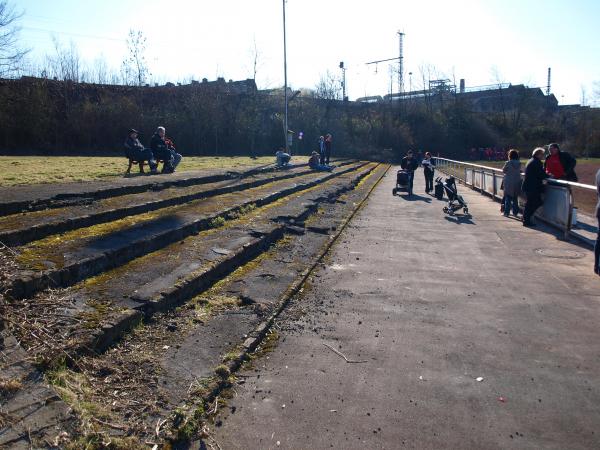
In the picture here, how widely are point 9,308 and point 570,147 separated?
196 feet

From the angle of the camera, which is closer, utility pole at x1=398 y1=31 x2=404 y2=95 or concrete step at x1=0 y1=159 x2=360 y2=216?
concrete step at x1=0 y1=159 x2=360 y2=216

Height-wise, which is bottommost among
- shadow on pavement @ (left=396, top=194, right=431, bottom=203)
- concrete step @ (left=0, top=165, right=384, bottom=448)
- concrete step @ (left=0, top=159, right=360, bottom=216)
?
shadow on pavement @ (left=396, top=194, right=431, bottom=203)

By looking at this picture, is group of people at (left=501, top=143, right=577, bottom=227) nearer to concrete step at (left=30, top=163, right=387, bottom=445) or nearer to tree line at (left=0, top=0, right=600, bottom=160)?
concrete step at (left=30, top=163, right=387, bottom=445)

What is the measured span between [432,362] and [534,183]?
346 inches

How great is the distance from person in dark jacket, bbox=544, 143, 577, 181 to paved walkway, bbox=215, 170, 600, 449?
4.40 metres

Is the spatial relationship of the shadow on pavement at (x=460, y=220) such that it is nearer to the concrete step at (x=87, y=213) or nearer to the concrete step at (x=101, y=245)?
the concrete step at (x=101, y=245)

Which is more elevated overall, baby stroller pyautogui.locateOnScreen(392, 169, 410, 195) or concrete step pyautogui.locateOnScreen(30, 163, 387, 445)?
baby stroller pyautogui.locateOnScreen(392, 169, 410, 195)

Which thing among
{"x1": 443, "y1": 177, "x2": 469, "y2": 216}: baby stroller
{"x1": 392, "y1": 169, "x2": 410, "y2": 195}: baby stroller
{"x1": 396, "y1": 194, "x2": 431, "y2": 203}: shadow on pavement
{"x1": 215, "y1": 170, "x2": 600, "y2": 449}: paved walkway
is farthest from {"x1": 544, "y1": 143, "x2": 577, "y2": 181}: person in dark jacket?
{"x1": 392, "y1": 169, "x2": 410, "y2": 195}: baby stroller

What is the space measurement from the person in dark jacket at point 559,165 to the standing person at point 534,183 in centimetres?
57

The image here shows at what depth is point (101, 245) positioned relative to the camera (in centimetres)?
668

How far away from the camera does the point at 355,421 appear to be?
3.66 m

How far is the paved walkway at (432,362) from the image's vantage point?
3.54 m

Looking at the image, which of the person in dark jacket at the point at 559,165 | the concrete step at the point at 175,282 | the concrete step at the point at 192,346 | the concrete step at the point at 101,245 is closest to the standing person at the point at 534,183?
the person in dark jacket at the point at 559,165

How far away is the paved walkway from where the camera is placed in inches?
139
